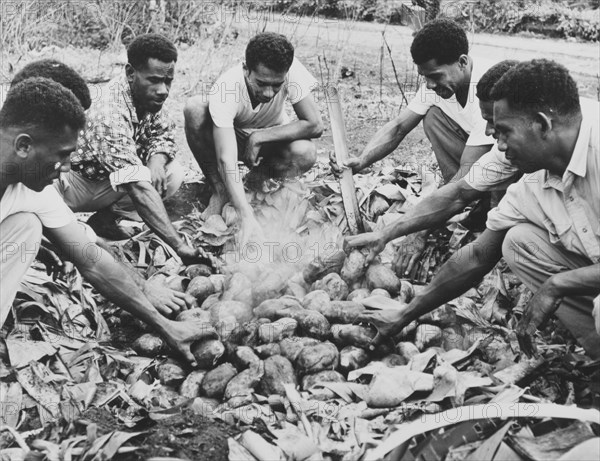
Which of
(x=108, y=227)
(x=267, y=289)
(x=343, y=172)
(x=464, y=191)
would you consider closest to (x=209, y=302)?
(x=267, y=289)

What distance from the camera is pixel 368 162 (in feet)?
14.6

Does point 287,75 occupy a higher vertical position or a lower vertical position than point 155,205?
higher

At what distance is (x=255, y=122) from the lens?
4.75 m

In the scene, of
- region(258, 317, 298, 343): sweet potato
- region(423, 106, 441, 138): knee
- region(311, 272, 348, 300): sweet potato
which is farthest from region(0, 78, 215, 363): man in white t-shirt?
region(423, 106, 441, 138): knee

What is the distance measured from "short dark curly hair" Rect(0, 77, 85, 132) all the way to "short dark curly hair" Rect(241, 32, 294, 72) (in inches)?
63.4

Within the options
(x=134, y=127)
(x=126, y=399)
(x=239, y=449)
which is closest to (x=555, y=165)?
(x=239, y=449)

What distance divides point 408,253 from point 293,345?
114 centimetres

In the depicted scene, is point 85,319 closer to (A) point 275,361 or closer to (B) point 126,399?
(B) point 126,399

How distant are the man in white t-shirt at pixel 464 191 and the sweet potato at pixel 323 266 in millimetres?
86

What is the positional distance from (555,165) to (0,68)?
601 centimetres

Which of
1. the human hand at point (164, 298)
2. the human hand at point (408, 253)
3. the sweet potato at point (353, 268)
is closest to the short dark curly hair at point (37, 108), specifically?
the human hand at point (164, 298)

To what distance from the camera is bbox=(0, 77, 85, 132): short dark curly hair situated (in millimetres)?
2754

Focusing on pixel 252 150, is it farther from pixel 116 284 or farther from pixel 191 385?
pixel 191 385

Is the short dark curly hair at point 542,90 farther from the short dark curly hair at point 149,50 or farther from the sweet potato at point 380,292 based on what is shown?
the short dark curly hair at point 149,50
